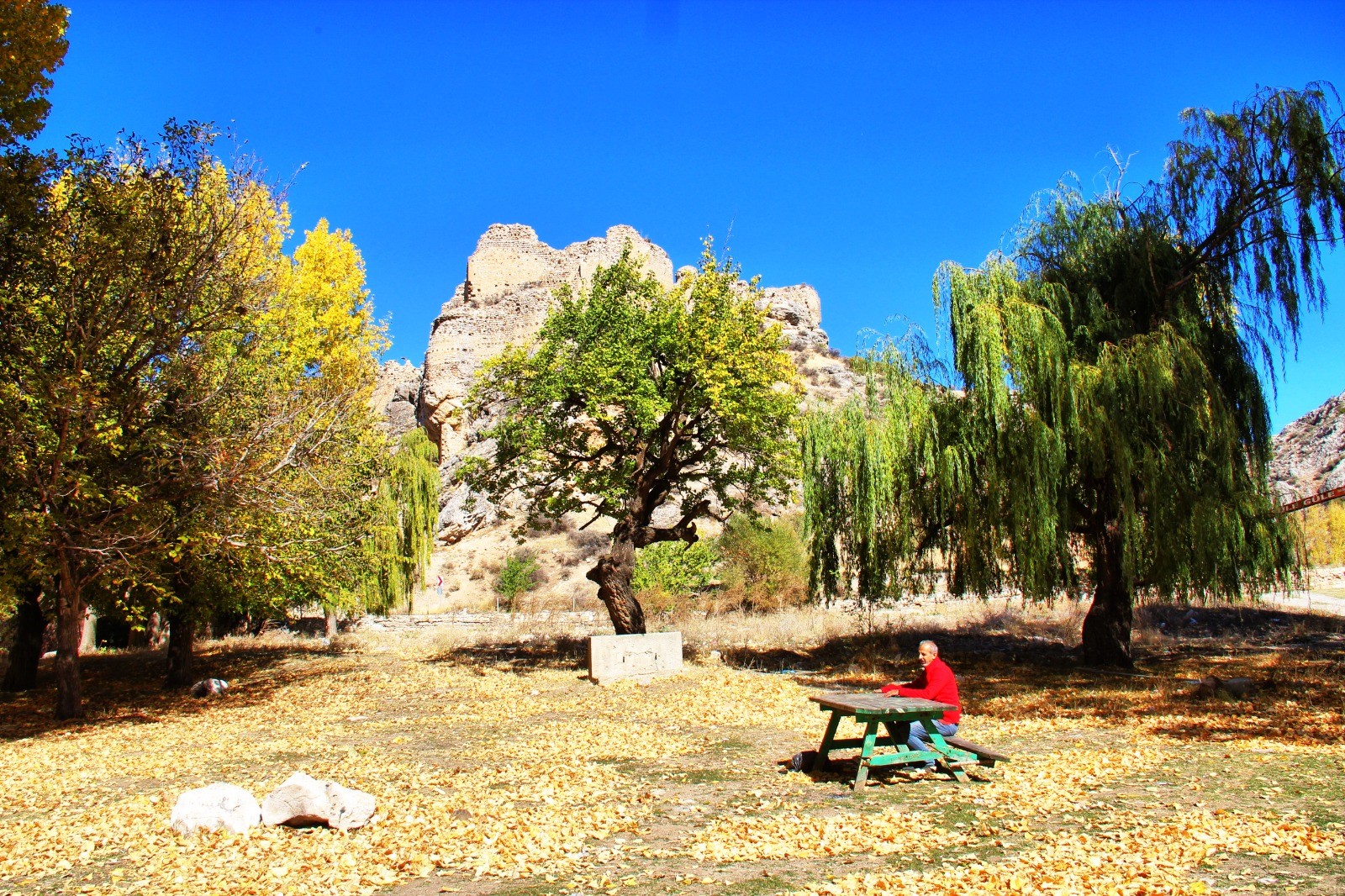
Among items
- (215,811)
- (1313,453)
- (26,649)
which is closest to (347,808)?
(215,811)

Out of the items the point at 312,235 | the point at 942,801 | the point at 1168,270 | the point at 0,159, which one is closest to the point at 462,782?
the point at 942,801

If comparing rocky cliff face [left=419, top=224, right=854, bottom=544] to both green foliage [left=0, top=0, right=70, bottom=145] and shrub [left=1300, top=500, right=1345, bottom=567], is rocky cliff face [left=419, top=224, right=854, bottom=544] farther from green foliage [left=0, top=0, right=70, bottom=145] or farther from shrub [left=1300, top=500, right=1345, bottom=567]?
green foliage [left=0, top=0, right=70, bottom=145]

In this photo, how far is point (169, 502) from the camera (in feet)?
35.4

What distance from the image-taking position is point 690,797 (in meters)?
6.31

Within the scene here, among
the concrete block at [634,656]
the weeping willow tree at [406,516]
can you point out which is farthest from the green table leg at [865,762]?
the weeping willow tree at [406,516]

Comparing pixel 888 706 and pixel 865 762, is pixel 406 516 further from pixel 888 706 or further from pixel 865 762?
pixel 888 706

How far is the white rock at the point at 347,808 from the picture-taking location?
5469 millimetres

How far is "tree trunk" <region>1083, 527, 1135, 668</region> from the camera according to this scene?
40.5 ft

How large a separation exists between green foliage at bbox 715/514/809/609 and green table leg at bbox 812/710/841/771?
17.2m

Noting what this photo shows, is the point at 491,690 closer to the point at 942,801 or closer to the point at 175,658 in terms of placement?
the point at 175,658

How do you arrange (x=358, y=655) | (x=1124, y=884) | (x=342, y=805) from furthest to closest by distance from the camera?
(x=358, y=655)
(x=342, y=805)
(x=1124, y=884)

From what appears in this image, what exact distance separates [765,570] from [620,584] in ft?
33.6

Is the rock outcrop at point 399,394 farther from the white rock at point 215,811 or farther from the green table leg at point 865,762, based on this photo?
the green table leg at point 865,762

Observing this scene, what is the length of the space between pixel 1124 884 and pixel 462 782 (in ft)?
15.8
